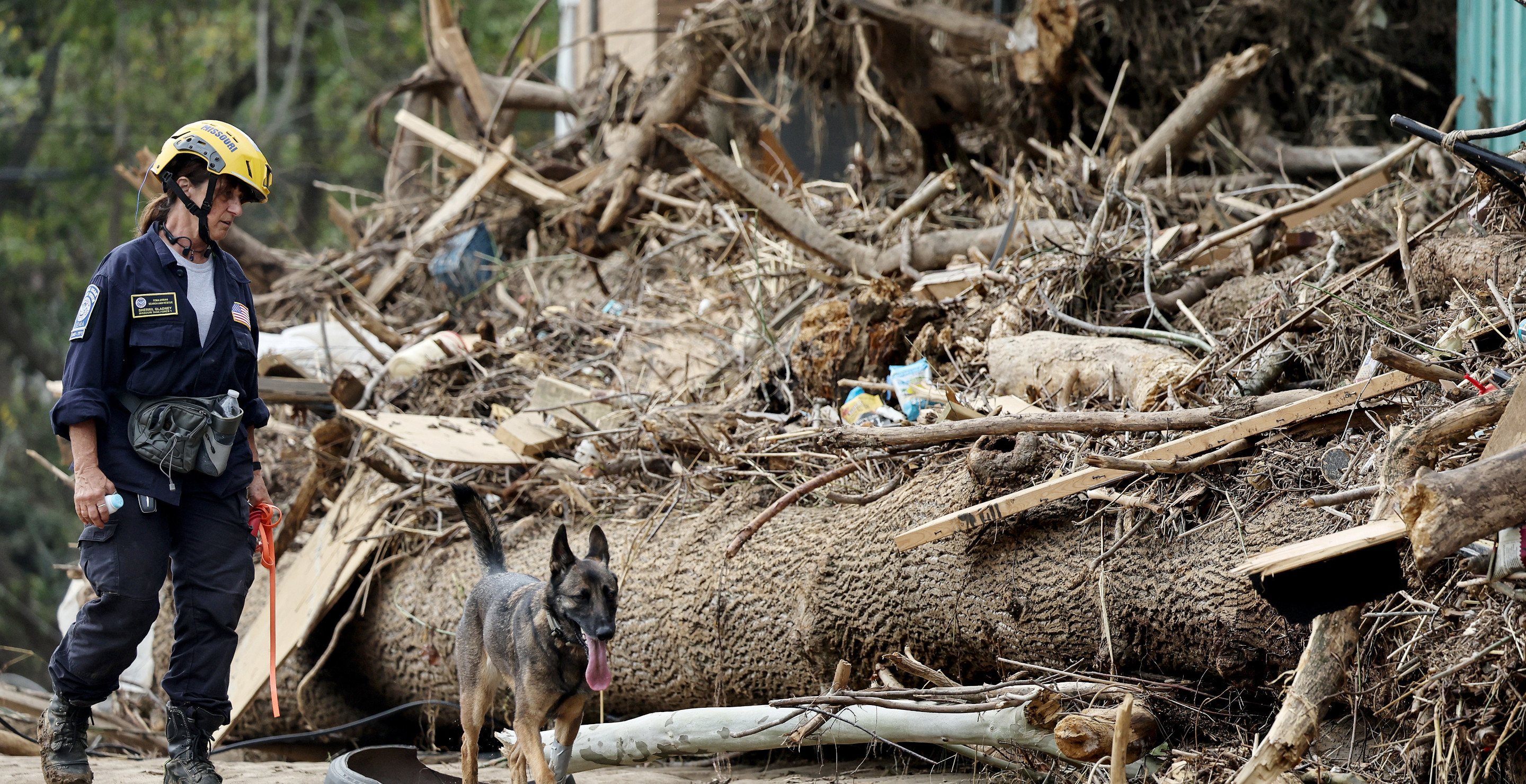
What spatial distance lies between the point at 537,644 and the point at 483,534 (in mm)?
848

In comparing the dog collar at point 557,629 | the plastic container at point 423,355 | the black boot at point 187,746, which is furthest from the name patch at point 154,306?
the plastic container at point 423,355

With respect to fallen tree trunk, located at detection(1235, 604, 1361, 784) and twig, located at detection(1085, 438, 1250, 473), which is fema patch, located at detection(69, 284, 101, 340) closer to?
twig, located at detection(1085, 438, 1250, 473)

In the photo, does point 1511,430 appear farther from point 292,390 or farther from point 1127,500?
point 292,390

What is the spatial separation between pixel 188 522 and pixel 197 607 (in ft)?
0.96

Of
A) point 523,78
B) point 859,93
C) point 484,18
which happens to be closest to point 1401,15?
point 859,93

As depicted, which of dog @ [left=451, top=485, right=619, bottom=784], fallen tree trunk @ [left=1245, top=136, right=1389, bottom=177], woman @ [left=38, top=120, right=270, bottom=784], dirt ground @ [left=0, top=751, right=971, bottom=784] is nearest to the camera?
dog @ [left=451, top=485, right=619, bottom=784]

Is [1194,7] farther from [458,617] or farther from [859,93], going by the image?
[458,617]

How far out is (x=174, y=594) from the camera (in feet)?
13.6

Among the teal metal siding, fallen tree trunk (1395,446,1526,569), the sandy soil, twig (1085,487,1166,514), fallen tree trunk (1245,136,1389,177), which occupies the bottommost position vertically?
the sandy soil

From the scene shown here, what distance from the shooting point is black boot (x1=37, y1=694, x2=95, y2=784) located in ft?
13.4

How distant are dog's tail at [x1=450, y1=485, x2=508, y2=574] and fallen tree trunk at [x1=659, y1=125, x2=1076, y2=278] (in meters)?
2.52

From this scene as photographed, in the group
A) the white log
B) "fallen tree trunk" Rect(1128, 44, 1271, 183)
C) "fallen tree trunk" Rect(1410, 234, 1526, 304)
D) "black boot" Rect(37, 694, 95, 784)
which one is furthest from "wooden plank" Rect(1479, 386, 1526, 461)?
"fallen tree trunk" Rect(1128, 44, 1271, 183)

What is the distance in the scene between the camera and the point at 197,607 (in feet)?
13.5

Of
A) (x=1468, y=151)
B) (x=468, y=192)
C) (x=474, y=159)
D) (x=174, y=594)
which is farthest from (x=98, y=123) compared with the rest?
(x=1468, y=151)
